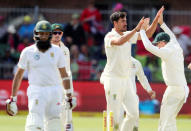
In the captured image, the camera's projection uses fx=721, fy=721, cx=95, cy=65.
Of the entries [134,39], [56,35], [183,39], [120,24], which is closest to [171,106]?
[134,39]

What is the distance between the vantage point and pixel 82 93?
72.8ft

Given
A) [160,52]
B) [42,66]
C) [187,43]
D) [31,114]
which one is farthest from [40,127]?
[187,43]

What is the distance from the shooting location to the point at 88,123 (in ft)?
64.1

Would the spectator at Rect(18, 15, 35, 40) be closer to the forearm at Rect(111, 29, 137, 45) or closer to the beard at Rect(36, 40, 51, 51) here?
the forearm at Rect(111, 29, 137, 45)

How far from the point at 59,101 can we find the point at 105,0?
15446mm

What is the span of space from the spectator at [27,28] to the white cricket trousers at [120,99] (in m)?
9.28

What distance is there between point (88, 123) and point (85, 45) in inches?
158

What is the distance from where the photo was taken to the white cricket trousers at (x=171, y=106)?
1464 centimetres

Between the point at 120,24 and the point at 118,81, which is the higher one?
the point at 120,24

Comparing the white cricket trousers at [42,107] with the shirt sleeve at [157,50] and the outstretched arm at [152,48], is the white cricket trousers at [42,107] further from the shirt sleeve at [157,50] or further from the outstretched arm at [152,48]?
the shirt sleeve at [157,50]

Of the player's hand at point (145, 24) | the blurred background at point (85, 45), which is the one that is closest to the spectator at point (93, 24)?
the blurred background at point (85, 45)

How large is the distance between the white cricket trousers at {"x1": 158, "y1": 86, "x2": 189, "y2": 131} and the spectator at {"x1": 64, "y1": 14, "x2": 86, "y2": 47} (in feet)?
27.7

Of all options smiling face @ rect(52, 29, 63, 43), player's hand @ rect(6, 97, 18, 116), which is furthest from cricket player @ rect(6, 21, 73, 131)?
smiling face @ rect(52, 29, 63, 43)

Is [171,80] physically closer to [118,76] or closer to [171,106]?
[171,106]
